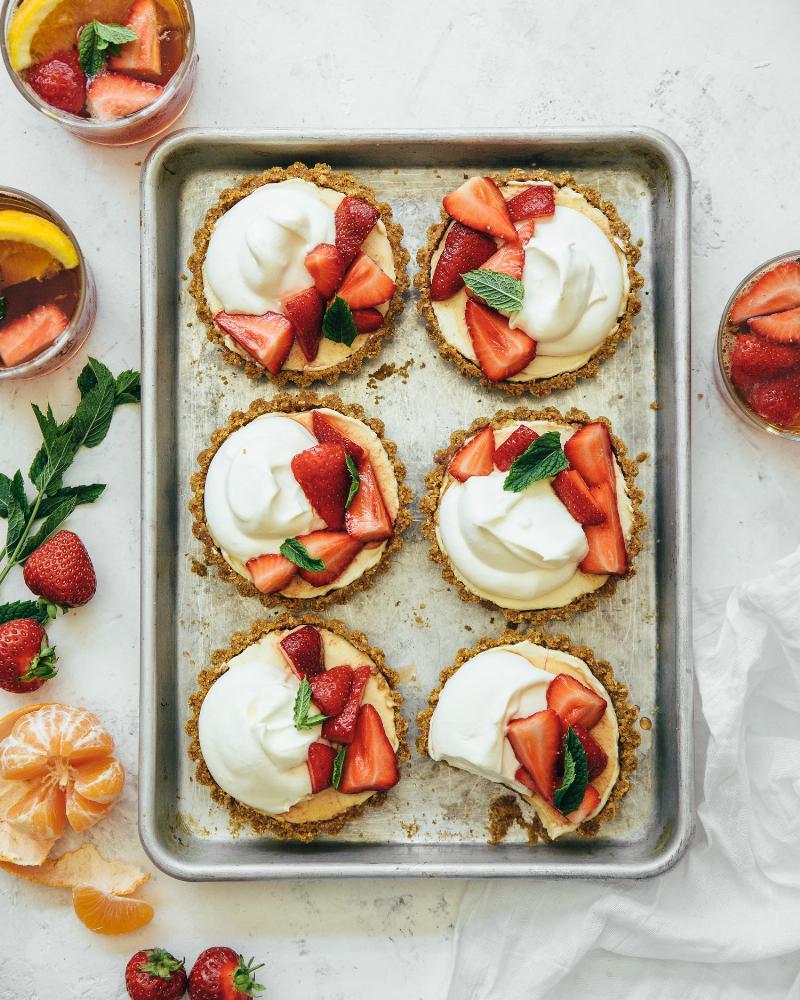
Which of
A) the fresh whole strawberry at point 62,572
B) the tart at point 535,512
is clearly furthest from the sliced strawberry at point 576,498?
the fresh whole strawberry at point 62,572

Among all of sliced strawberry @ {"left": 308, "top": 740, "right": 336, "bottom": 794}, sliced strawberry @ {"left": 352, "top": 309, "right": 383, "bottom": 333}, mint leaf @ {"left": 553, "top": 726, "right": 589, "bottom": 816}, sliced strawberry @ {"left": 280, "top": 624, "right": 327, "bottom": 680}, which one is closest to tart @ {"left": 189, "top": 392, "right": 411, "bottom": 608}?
sliced strawberry @ {"left": 280, "top": 624, "right": 327, "bottom": 680}

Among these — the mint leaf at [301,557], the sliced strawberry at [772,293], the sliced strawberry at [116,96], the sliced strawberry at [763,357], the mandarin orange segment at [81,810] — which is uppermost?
the sliced strawberry at [116,96]

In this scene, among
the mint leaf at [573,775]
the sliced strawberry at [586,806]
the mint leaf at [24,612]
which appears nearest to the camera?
the mint leaf at [573,775]

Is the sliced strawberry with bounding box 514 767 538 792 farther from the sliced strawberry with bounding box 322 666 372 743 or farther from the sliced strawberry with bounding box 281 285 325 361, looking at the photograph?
the sliced strawberry with bounding box 281 285 325 361

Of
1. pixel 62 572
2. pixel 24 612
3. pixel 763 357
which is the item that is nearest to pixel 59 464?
pixel 62 572

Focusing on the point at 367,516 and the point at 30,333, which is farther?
the point at 30,333

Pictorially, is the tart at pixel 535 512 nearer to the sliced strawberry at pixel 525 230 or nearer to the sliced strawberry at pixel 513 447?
the sliced strawberry at pixel 513 447

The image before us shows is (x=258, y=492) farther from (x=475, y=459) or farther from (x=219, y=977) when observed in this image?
(x=219, y=977)
